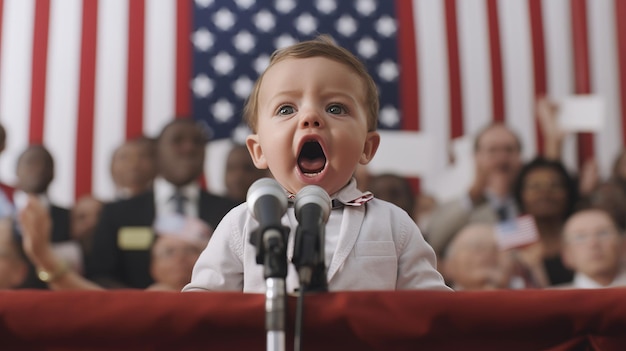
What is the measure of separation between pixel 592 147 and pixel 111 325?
16.9ft

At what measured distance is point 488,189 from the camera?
5.16 m

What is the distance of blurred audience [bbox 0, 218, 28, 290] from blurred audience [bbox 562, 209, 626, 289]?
8.66ft

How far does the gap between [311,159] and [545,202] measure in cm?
340

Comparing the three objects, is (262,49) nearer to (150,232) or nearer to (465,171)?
(465,171)

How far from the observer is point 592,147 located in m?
6.00

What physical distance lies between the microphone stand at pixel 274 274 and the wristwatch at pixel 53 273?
3.39 meters

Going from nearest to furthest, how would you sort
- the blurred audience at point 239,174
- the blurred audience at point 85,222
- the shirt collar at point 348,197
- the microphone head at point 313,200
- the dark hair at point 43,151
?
the microphone head at point 313,200
the shirt collar at point 348,197
the blurred audience at point 85,222
the blurred audience at point 239,174
the dark hair at point 43,151

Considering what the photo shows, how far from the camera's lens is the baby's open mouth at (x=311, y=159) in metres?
1.72

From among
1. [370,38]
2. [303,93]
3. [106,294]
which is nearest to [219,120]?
[370,38]

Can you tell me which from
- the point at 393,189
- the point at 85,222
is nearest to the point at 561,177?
the point at 393,189

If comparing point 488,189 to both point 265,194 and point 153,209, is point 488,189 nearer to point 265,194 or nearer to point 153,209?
point 153,209

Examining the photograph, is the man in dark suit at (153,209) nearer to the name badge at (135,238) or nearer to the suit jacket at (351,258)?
the name badge at (135,238)

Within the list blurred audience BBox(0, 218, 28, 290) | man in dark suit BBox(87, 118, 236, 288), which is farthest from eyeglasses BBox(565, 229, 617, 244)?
blurred audience BBox(0, 218, 28, 290)

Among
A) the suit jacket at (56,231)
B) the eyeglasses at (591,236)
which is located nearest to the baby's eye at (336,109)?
the eyeglasses at (591,236)
